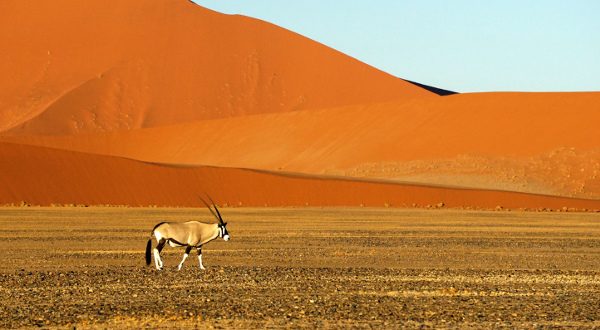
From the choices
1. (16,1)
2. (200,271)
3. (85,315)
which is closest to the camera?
(85,315)

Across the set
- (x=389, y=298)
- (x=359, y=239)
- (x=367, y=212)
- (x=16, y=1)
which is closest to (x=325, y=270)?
(x=389, y=298)

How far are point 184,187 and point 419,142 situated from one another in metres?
26.5

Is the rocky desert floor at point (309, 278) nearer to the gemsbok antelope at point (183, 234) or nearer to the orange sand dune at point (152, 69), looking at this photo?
the gemsbok antelope at point (183, 234)

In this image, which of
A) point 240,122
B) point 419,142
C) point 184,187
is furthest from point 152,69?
point 184,187

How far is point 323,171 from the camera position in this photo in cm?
8100

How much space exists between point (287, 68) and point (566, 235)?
79020mm

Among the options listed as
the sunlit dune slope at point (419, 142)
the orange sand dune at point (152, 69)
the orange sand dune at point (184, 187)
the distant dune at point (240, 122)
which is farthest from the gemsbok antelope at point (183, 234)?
the orange sand dune at point (152, 69)

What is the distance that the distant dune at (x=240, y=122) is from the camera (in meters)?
58.8

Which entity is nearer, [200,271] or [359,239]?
[200,271]

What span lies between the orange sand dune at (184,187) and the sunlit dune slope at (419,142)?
38.9ft

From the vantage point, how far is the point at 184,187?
58.7 meters

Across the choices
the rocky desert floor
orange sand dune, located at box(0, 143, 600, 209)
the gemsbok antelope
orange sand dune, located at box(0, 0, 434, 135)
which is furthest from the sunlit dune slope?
the gemsbok antelope

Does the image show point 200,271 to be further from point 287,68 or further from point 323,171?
point 287,68

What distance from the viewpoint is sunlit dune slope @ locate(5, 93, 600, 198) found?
72562 millimetres
